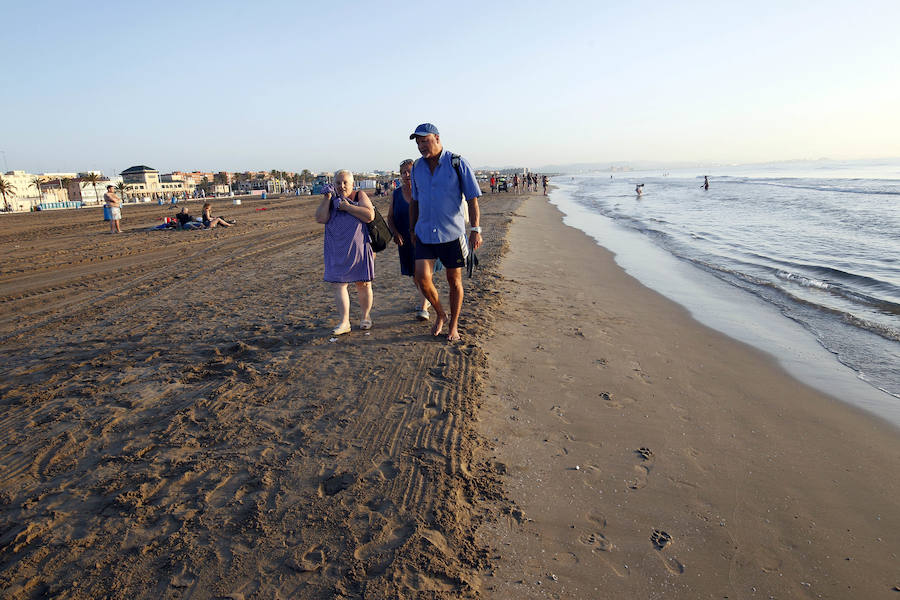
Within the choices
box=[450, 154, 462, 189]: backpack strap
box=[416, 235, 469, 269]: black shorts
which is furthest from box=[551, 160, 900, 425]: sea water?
box=[450, 154, 462, 189]: backpack strap

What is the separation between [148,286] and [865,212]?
21.9 m

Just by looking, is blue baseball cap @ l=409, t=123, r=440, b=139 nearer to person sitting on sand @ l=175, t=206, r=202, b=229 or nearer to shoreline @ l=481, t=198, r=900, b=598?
shoreline @ l=481, t=198, r=900, b=598

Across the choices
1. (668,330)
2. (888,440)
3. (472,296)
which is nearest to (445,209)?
(472,296)

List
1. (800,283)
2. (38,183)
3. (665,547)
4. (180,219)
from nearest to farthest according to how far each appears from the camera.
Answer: (665,547)
(800,283)
(180,219)
(38,183)

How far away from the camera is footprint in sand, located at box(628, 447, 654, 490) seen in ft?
7.91

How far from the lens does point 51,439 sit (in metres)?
2.78

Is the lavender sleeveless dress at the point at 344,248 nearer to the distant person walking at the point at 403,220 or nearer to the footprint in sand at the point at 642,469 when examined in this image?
the distant person walking at the point at 403,220

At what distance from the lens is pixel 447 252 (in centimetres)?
418

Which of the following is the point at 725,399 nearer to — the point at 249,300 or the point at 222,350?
the point at 222,350

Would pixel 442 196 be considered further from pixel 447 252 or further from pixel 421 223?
pixel 447 252

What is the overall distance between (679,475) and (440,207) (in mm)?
2622

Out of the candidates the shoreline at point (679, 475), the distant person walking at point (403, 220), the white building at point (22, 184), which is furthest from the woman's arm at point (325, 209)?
the white building at point (22, 184)

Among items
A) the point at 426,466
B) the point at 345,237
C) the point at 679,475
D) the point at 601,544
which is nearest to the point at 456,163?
the point at 345,237

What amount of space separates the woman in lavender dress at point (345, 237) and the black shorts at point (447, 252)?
544 millimetres
